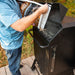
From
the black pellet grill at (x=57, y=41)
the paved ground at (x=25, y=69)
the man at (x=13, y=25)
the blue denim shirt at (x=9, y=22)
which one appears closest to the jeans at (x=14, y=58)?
the man at (x=13, y=25)

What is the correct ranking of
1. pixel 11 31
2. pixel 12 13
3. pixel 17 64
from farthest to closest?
pixel 17 64
pixel 11 31
pixel 12 13

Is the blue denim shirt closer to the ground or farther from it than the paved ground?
farther from it

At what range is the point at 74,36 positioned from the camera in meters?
1.34

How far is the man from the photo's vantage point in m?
1.03

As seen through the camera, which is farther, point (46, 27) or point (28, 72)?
point (28, 72)

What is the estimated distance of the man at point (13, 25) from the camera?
1.03 meters

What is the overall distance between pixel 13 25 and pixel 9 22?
0.05 m

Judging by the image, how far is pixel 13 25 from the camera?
41.8 inches

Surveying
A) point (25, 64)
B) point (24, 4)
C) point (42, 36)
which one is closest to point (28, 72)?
point (25, 64)

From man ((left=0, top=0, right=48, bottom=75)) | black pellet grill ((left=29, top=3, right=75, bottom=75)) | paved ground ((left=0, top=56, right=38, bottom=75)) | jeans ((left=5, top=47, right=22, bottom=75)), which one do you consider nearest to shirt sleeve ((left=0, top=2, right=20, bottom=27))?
man ((left=0, top=0, right=48, bottom=75))

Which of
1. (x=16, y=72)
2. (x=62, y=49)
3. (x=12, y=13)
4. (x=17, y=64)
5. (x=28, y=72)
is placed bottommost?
(x=28, y=72)

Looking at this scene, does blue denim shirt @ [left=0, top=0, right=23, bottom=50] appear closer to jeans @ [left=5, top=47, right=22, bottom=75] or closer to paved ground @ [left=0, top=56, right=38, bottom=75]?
jeans @ [left=5, top=47, right=22, bottom=75]

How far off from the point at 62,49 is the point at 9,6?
0.87m

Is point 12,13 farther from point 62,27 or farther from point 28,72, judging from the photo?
point 28,72
